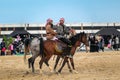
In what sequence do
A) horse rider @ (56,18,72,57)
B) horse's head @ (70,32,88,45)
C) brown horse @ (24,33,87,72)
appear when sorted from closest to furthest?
brown horse @ (24,33,87,72), horse rider @ (56,18,72,57), horse's head @ (70,32,88,45)

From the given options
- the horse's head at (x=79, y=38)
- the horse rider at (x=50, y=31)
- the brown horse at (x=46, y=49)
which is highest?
the horse rider at (x=50, y=31)

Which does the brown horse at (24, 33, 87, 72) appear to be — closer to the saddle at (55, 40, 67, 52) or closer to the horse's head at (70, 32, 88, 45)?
the saddle at (55, 40, 67, 52)

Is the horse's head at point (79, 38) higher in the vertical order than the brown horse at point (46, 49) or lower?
higher

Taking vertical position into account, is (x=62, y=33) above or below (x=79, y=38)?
above

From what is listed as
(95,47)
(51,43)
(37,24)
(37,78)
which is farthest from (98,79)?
Result: (37,24)

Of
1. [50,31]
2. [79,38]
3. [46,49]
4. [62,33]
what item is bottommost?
[46,49]

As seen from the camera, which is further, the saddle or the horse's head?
the horse's head

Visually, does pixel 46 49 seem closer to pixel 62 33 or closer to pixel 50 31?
pixel 50 31

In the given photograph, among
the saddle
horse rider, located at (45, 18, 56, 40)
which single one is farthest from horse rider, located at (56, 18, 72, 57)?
horse rider, located at (45, 18, 56, 40)

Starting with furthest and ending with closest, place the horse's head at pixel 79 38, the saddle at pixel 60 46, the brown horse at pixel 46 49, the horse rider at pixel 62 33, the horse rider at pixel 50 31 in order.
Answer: the horse's head at pixel 79 38, the horse rider at pixel 62 33, the horse rider at pixel 50 31, the saddle at pixel 60 46, the brown horse at pixel 46 49

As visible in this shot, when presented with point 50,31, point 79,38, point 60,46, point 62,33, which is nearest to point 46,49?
point 60,46

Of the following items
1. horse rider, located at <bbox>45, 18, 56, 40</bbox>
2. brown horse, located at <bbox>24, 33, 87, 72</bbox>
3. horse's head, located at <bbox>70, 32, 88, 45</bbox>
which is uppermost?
horse rider, located at <bbox>45, 18, 56, 40</bbox>

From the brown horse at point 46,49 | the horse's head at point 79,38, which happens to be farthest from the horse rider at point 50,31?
the horse's head at point 79,38

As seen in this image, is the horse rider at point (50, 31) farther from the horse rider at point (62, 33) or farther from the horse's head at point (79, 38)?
the horse's head at point (79, 38)
